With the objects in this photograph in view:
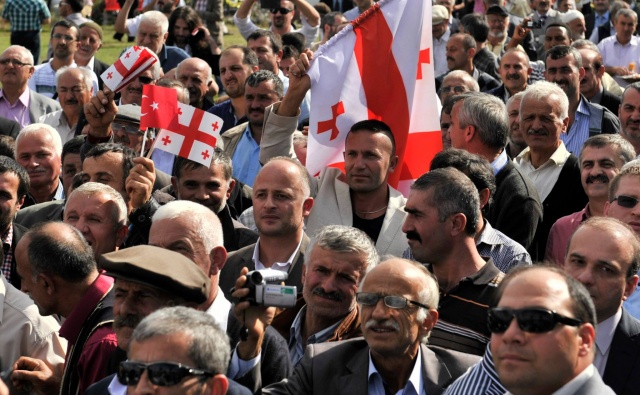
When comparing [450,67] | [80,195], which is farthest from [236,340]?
[450,67]

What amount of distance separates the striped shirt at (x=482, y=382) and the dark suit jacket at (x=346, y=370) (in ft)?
1.09

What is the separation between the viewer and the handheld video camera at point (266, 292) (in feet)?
16.2

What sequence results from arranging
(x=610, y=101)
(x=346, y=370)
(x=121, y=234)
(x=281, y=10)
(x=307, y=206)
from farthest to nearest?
(x=281, y=10), (x=610, y=101), (x=307, y=206), (x=121, y=234), (x=346, y=370)

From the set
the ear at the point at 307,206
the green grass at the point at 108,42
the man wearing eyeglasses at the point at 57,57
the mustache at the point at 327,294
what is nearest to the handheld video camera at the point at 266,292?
the mustache at the point at 327,294

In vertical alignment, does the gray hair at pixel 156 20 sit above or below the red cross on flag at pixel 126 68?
below

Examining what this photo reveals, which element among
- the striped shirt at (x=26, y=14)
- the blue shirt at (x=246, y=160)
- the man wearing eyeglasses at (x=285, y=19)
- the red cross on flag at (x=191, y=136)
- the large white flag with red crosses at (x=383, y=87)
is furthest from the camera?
the striped shirt at (x=26, y=14)

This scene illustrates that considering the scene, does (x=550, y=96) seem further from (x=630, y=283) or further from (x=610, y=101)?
(x=630, y=283)

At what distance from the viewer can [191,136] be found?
830 cm

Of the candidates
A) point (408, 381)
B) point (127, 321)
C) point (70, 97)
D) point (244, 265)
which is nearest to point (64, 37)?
point (70, 97)

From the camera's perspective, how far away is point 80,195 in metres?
7.30

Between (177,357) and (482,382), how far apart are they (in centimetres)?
125

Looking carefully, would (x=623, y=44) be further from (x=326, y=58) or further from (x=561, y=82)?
(x=326, y=58)

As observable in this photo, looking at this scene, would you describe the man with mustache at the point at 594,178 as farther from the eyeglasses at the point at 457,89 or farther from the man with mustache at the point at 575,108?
the eyeglasses at the point at 457,89

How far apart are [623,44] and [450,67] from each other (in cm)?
348
